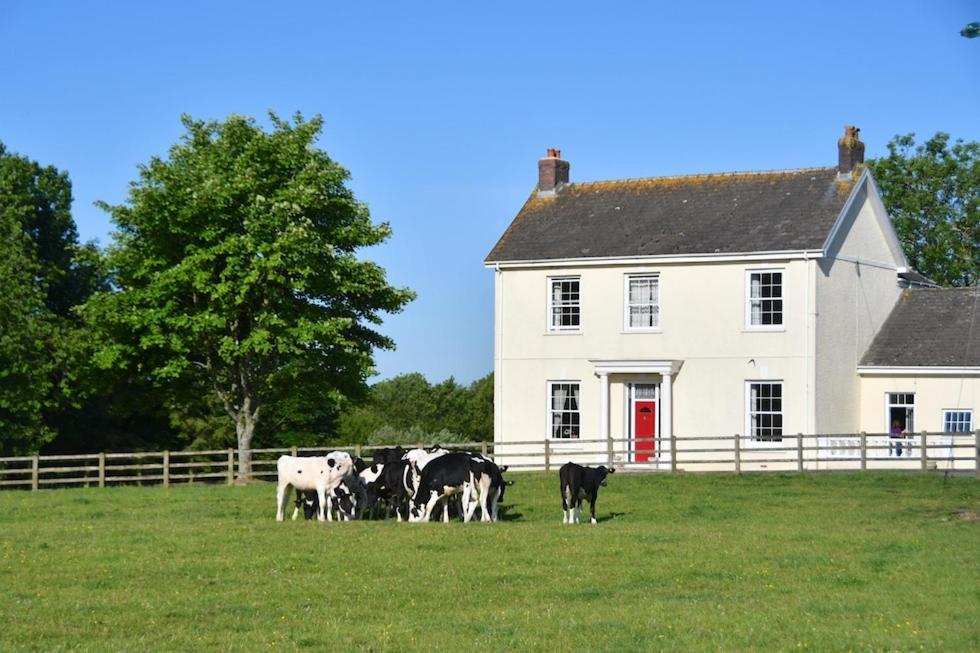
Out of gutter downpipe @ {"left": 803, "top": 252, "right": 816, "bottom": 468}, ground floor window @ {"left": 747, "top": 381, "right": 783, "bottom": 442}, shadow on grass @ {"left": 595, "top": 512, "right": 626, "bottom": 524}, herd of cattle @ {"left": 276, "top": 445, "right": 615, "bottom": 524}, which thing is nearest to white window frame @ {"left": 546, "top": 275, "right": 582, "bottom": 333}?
ground floor window @ {"left": 747, "top": 381, "right": 783, "bottom": 442}

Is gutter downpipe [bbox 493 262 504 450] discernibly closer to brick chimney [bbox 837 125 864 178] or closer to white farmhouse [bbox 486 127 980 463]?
white farmhouse [bbox 486 127 980 463]

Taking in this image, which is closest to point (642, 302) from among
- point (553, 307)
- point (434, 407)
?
point (553, 307)

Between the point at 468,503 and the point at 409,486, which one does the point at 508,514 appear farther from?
the point at 409,486

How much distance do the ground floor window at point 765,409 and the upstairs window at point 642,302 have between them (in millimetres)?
3311

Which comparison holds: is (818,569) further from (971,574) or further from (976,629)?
(976,629)

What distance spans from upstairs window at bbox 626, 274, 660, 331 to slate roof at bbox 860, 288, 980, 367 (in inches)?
244

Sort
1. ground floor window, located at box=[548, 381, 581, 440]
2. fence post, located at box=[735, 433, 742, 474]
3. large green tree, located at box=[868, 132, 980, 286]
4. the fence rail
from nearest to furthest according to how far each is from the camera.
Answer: fence post, located at box=[735, 433, 742, 474] < the fence rail < ground floor window, located at box=[548, 381, 581, 440] < large green tree, located at box=[868, 132, 980, 286]

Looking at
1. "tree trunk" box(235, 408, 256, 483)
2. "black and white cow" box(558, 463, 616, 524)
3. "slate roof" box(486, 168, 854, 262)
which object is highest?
"slate roof" box(486, 168, 854, 262)

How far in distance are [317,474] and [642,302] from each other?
1691 cm

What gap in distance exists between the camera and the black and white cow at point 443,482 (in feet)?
84.7

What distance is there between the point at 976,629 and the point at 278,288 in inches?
1161

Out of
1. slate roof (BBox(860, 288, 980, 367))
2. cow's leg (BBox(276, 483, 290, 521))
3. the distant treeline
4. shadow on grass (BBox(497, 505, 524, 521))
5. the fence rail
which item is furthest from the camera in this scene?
the distant treeline

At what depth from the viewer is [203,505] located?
30578mm

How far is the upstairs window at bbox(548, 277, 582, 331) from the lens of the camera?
42250mm
